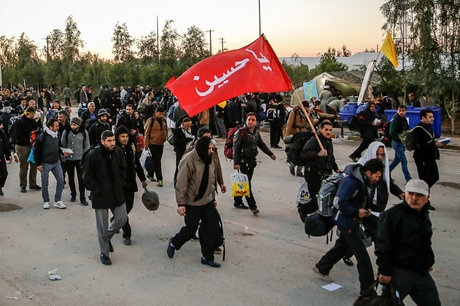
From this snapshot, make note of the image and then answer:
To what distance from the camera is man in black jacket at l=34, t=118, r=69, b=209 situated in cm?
936

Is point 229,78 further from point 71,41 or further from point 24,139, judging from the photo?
point 71,41

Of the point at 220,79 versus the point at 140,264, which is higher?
the point at 220,79

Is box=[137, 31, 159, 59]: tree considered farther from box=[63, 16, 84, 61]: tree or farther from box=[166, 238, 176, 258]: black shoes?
box=[166, 238, 176, 258]: black shoes

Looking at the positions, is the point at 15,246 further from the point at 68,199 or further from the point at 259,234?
the point at 259,234

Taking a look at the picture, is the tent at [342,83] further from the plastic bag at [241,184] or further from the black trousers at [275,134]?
the plastic bag at [241,184]

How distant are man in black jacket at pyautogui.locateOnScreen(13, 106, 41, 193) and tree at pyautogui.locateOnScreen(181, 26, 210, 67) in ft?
101

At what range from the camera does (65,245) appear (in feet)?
24.5

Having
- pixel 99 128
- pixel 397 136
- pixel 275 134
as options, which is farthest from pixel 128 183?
pixel 275 134

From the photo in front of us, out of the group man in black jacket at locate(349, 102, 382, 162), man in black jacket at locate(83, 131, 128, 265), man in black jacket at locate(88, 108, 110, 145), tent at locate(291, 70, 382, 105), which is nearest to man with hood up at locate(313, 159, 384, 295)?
man in black jacket at locate(83, 131, 128, 265)

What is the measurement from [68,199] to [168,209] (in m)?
2.17

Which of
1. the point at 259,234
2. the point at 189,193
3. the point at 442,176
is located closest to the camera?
the point at 189,193

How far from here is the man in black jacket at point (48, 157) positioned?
9.36 metres

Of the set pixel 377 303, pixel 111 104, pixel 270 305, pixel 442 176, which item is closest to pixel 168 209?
pixel 270 305

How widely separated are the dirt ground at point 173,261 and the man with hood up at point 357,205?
17.9 inches
